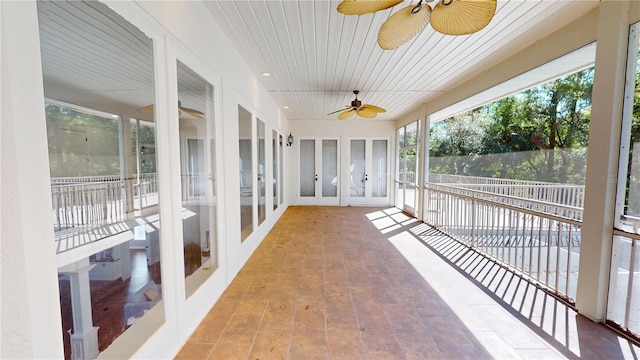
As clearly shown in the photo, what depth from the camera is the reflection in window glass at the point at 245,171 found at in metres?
3.30

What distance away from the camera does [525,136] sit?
434cm

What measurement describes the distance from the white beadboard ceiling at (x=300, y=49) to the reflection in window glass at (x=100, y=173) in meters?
0.01

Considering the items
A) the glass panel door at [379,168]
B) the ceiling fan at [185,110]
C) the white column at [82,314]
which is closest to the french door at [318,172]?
the glass panel door at [379,168]

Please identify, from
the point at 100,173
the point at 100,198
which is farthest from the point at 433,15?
the point at 100,198

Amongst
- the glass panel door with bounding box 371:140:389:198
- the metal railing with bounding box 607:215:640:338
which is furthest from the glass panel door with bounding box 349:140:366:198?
the metal railing with bounding box 607:215:640:338

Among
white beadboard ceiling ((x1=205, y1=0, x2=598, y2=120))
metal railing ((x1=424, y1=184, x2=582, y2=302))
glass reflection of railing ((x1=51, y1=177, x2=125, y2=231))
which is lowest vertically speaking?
metal railing ((x1=424, y1=184, x2=582, y2=302))

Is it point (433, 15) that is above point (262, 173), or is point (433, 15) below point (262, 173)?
above

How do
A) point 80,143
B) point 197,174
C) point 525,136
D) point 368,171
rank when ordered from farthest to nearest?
point 368,171 → point 525,136 → point 197,174 → point 80,143

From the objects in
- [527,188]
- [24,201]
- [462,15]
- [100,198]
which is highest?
[462,15]

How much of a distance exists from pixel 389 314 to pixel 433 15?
237 centimetres

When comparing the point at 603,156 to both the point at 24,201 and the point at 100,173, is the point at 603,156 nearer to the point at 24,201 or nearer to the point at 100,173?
the point at 24,201

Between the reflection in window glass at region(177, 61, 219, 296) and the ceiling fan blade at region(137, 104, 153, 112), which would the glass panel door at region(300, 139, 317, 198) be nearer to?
the reflection in window glass at region(177, 61, 219, 296)

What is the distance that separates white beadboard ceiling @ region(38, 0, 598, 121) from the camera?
1.37m

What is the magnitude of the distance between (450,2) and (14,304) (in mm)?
2485
